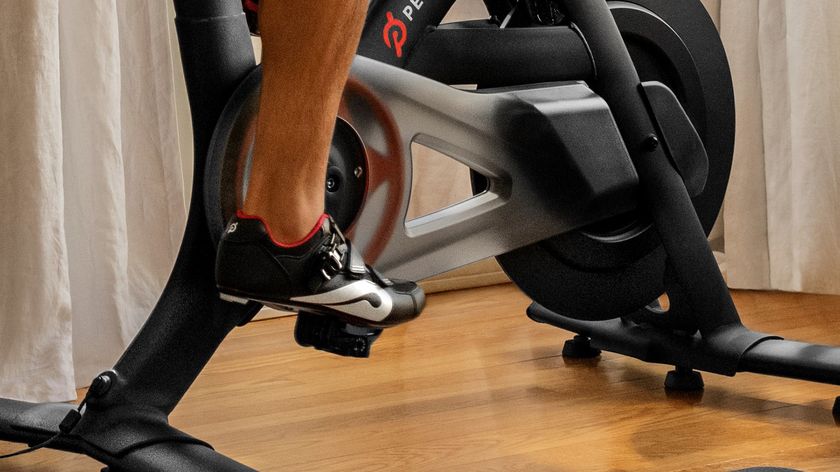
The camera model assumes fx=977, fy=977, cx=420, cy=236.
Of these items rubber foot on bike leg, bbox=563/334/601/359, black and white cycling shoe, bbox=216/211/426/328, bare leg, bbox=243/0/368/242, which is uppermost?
bare leg, bbox=243/0/368/242

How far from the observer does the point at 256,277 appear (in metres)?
1.00

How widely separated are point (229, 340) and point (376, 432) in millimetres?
745

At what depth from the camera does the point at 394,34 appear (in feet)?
4.44

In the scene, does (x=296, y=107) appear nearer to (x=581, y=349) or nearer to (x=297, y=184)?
(x=297, y=184)

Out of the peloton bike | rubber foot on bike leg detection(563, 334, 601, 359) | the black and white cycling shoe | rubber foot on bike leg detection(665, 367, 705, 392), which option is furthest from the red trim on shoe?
rubber foot on bike leg detection(563, 334, 601, 359)

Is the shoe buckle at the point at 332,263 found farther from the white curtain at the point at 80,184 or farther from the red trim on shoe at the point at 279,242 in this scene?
the white curtain at the point at 80,184

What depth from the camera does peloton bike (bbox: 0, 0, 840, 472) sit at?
1.15 m

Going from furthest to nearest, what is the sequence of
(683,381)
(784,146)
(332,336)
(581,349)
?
(784,146), (581,349), (683,381), (332,336)

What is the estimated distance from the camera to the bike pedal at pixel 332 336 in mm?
1109

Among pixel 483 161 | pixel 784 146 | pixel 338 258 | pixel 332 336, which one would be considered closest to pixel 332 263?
pixel 338 258

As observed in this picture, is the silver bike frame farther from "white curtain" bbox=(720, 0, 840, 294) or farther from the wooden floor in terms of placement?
"white curtain" bbox=(720, 0, 840, 294)

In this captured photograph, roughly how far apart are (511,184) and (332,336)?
42 centimetres

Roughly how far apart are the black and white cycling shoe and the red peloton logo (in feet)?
1.30

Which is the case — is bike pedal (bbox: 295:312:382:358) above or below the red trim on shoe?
below
